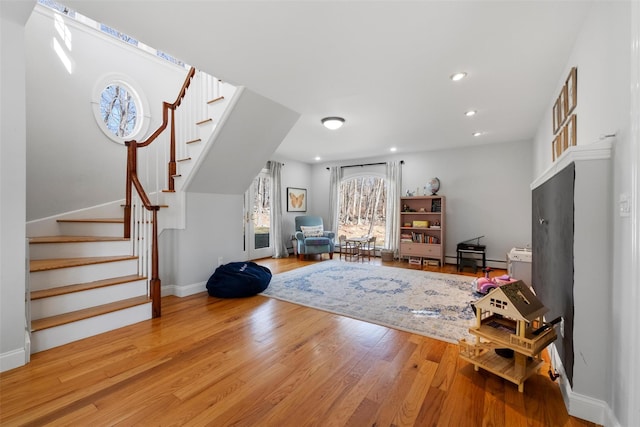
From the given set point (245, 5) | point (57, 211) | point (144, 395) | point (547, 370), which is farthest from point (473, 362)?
point (57, 211)

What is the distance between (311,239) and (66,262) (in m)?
4.19

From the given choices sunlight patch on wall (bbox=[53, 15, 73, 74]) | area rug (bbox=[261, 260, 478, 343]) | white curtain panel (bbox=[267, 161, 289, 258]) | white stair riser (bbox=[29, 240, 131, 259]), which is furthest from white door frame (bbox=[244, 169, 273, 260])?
sunlight patch on wall (bbox=[53, 15, 73, 74])

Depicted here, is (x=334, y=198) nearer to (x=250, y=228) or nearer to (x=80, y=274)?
(x=250, y=228)

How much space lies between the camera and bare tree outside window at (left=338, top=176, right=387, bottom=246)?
688 centimetres

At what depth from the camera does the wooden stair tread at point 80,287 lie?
2.26m

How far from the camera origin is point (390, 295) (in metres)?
3.50

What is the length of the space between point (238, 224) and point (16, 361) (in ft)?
8.77

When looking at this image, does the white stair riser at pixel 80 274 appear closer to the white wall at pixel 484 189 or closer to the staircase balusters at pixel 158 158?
the staircase balusters at pixel 158 158

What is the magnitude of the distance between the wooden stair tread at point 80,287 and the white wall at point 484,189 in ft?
18.4

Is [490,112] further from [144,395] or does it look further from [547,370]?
[144,395]

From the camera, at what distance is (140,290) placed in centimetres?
288

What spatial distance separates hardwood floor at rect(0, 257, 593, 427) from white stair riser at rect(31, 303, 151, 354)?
0.24ft

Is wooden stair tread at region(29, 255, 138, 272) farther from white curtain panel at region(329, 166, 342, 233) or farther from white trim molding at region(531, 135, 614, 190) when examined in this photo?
white curtain panel at region(329, 166, 342, 233)

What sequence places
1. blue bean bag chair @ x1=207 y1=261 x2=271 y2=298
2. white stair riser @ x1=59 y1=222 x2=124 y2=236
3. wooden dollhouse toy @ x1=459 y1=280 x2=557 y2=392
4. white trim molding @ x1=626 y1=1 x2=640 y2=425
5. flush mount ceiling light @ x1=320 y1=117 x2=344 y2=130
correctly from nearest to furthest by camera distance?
white trim molding @ x1=626 y1=1 x2=640 y2=425
wooden dollhouse toy @ x1=459 y1=280 x2=557 y2=392
white stair riser @ x1=59 y1=222 x2=124 y2=236
blue bean bag chair @ x1=207 y1=261 x2=271 y2=298
flush mount ceiling light @ x1=320 y1=117 x2=344 y2=130
